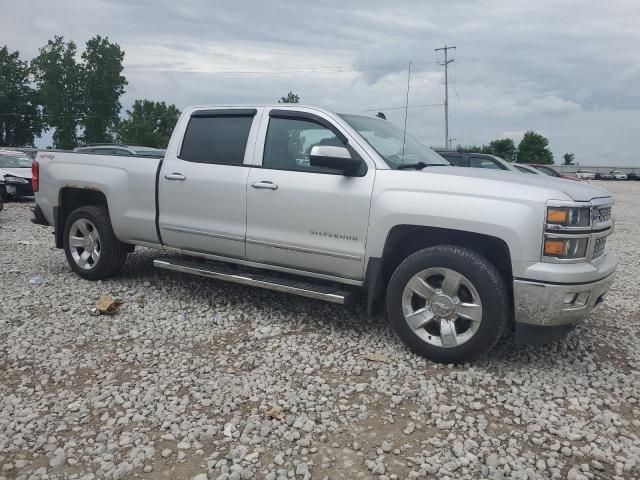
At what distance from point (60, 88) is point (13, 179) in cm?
5231

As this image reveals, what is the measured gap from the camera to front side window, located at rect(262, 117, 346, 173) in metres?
4.82

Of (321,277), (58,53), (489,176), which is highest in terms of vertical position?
(58,53)

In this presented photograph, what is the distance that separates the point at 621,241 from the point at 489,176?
8622mm

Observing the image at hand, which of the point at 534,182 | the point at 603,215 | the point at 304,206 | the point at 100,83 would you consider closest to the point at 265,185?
the point at 304,206

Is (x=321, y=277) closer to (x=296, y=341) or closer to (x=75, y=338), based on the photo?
(x=296, y=341)

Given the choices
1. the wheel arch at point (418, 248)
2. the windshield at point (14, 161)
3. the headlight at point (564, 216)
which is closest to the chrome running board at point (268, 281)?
the wheel arch at point (418, 248)

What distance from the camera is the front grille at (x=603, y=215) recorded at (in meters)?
3.97

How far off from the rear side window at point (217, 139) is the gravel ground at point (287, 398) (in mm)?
1475

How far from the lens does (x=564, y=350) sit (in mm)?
4559

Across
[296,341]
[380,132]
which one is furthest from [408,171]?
[296,341]

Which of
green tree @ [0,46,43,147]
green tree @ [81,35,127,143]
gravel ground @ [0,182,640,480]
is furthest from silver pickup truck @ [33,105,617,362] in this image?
green tree @ [0,46,43,147]

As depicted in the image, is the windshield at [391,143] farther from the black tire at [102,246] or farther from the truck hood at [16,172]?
the truck hood at [16,172]

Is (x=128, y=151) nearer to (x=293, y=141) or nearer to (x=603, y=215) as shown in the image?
(x=293, y=141)

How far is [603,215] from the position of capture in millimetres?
4105
